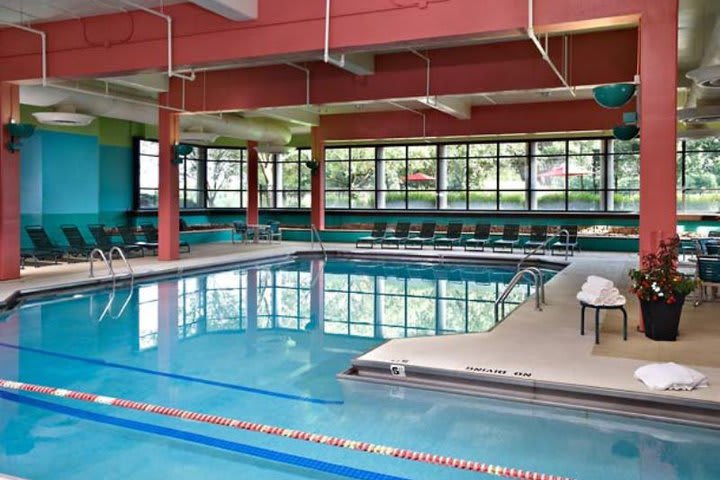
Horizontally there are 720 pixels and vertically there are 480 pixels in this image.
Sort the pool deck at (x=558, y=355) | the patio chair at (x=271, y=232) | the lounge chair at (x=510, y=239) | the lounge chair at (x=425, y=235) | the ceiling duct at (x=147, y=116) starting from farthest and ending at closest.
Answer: the patio chair at (x=271, y=232) < the lounge chair at (x=425, y=235) < the lounge chair at (x=510, y=239) < the ceiling duct at (x=147, y=116) < the pool deck at (x=558, y=355)

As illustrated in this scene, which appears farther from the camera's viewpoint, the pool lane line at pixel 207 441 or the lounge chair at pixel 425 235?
the lounge chair at pixel 425 235

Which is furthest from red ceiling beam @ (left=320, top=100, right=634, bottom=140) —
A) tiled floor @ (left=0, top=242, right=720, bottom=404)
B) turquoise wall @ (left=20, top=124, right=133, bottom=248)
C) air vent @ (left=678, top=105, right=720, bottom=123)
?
tiled floor @ (left=0, top=242, right=720, bottom=404)

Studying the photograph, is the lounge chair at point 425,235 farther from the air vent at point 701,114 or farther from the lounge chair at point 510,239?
the air vent at point 701,114

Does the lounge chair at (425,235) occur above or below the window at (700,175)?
below

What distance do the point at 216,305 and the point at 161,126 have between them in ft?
19.1

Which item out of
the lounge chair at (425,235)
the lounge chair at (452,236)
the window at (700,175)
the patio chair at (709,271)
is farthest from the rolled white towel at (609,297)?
the window at (700,175)

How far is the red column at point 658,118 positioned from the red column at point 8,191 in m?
9.79

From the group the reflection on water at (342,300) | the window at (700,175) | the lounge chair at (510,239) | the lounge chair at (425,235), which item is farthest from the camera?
the lounge chair at (425,235)

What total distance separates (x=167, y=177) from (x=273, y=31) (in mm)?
6867

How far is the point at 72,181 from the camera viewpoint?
54.6ft

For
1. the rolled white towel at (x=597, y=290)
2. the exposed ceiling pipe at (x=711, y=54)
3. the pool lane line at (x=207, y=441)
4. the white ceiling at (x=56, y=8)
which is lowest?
the pool lane line at (x=207, y=441)

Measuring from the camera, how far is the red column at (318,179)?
19.3 metres

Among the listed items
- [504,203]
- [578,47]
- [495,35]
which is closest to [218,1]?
[495,35]

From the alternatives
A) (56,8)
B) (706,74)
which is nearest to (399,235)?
(56,8)
